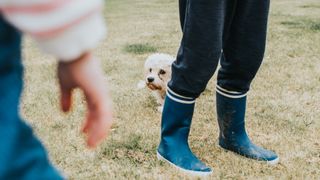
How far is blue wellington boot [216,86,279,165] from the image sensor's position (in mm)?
2826

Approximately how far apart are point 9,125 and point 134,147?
217cm

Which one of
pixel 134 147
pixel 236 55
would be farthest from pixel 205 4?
pixel 134 147

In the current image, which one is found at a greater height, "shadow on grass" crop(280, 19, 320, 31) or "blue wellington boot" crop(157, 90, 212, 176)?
"blue wellington boot" crop(157, 90, 212, 176)

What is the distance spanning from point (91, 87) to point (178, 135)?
180 centimetres

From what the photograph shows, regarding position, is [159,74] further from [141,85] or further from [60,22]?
[60,22]

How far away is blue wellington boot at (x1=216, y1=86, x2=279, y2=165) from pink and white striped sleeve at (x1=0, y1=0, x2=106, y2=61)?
1.92 m

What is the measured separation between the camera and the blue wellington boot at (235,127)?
283 cm

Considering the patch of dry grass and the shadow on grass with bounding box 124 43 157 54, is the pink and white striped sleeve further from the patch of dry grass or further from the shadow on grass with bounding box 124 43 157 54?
the shadow on grass with bounding box 124 43 157 54

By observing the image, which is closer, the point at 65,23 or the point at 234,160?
the point at 65,23

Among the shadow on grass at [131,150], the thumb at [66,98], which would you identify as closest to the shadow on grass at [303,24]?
the shadow on grass at [131,150]

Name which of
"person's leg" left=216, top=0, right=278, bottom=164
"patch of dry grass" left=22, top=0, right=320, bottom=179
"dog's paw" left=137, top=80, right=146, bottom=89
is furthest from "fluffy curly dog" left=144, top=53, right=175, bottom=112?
"person's leg" left=216, top=0, right=278, bottom=164

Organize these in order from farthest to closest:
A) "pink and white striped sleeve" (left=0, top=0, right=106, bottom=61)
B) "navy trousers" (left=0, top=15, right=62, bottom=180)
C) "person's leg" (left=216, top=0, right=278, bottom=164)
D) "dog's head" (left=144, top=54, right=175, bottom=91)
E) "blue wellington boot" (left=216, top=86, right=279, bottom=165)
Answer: "dog's head" (left=144, top=54, right=175, bottom=91)
"blue wellington boot" (left=216, top=86, right=279, bottom=165)
"person's leg" (left=216, top=0, right=278, bottom=164)
"navy trousers" (left=0, top=15, right=62, bottom=180)
"pink and white striped sleeve" (left=0, top=0, right=106, bottom=61)

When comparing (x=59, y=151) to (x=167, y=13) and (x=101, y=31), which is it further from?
(x=167, y=13)

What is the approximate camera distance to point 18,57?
3.51ft
